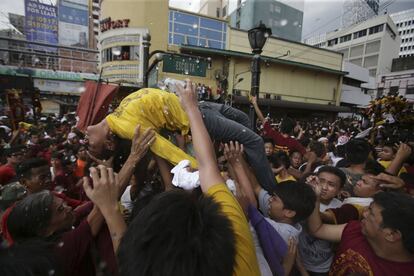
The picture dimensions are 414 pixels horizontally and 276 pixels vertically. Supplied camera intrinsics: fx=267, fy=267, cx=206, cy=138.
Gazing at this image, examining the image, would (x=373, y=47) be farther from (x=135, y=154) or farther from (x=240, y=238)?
(x=240, y=238)

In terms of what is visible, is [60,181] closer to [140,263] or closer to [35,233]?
[35,233]

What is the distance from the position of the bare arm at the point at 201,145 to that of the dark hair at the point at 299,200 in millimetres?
779

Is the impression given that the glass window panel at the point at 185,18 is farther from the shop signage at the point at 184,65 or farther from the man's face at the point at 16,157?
the man's face at the point at 16,157

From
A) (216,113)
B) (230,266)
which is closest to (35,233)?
(230,266)

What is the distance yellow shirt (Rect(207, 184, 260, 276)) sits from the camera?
3.37 ft

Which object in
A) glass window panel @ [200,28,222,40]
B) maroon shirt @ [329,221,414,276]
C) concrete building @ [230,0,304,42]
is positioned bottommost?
maroon shirt @ [329,221,414,276]

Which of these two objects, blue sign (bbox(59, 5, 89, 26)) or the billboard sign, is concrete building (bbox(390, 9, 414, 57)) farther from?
the billboard sign

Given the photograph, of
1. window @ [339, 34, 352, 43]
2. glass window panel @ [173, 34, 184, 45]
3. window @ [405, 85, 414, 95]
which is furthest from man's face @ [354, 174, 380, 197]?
window @ [339, 34, 352, 43]

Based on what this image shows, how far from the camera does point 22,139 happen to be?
682cm

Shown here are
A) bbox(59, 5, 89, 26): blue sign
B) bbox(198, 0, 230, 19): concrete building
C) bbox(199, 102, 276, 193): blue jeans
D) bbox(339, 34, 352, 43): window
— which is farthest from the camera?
bbox(339, 34, 352, 43): window

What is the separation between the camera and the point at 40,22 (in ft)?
73.3

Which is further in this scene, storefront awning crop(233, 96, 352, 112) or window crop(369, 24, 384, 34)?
window crop(369, 24, 384, 34)

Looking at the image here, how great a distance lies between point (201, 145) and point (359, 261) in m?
1.20

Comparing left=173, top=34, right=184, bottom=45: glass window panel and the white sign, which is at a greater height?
left=173, top=34, right=184, bottom=45: glass window panel
